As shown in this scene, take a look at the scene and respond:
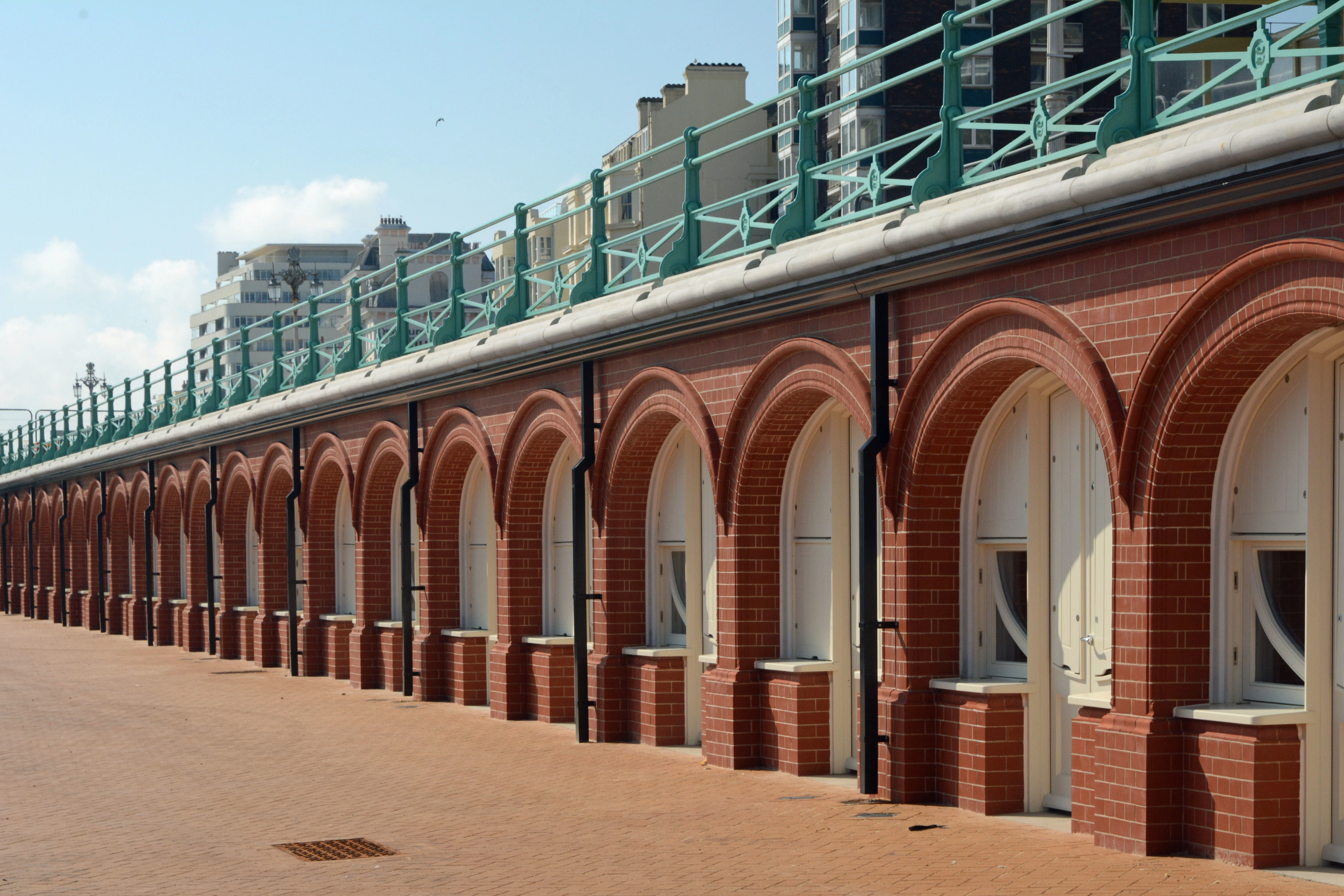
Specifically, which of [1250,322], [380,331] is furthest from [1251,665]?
[380,331]

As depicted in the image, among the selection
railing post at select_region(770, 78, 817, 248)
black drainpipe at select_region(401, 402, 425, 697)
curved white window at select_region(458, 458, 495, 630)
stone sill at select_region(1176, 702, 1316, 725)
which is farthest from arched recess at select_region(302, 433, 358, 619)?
stone sill at select_region(1176, 702, 1316, 725)

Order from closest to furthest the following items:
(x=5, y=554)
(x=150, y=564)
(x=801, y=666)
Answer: (x=801, y=666)
(x=150, y=564)
(x=5, y=554)

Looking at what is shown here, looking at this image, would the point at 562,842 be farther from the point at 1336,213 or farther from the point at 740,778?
the point at 1336,213

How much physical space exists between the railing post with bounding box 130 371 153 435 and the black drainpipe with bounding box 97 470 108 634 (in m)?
1.99

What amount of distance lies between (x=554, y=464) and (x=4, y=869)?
9.37 meters

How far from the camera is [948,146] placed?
11.8m

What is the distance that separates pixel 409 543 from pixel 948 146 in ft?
38.2

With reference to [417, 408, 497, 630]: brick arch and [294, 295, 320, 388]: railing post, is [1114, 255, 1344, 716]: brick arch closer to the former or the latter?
[417, 408, 497, 630]: brick arch

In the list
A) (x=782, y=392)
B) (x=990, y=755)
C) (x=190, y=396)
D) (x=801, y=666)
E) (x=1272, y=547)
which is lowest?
(x=990, y=755)

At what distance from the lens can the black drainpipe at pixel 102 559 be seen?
39688 mm

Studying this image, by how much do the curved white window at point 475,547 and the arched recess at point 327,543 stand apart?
438cm

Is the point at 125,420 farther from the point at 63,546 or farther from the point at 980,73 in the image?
the point at 980,73

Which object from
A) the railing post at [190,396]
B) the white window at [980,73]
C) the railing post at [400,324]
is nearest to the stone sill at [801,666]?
the railing post at [400,324]

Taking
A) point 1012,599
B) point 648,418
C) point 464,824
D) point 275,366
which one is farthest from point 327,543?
point 1012,599
